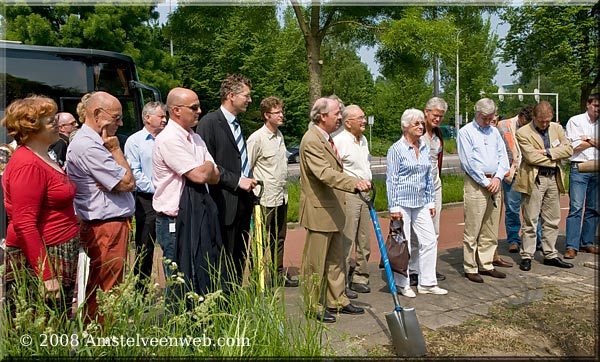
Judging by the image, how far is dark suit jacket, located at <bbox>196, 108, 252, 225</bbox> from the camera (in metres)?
4.83

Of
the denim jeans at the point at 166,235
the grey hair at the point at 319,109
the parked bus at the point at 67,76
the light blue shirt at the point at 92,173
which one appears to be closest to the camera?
the light blue shirt at the point at 92,173

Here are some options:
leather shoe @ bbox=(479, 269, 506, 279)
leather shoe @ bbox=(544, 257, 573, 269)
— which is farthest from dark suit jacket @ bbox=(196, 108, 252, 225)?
leather shoe @ bbox=(544, 257, 573, 269)

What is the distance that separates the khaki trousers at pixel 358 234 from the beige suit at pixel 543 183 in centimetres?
211

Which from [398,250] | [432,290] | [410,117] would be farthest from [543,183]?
[398,250]

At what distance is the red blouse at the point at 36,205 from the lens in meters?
3.44

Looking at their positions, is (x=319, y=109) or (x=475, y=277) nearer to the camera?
(x=319, y=109)

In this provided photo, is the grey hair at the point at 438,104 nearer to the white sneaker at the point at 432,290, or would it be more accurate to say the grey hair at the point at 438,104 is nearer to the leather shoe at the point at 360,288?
the white sneaker at the point at 432,290

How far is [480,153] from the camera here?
6230mm

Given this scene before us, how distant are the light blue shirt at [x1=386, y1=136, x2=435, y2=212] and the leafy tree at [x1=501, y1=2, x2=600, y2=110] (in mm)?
9302

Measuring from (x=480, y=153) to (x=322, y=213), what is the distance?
Answer: 225 centimetres

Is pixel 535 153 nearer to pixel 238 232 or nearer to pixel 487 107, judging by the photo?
pixel 487 107

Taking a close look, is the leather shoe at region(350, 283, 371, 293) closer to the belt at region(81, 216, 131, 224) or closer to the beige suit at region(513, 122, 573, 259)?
the beige suit at region(513, 122, 573, 259)

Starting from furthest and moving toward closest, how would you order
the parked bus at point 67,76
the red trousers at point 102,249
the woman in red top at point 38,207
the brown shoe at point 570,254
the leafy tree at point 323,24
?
the leafy tree at point 323,24 → the parked bus at point 67,76 → the brown shoe at point 570,254 → the red trousers at point 102,249 → the woman in red top at point 38,207

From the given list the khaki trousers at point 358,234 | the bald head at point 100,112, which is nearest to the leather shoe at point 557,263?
the khaki trousers at point 358,234
